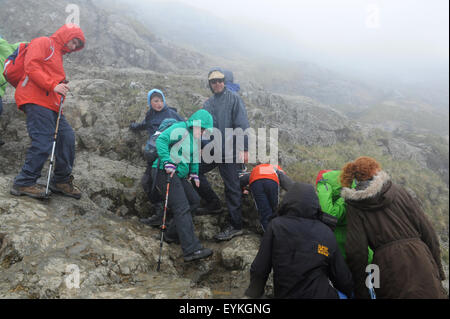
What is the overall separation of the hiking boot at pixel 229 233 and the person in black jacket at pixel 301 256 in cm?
252

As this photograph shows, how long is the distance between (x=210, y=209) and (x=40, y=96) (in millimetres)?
4698

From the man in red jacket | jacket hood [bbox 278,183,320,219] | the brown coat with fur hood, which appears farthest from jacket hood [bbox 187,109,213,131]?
the brown coat with fur hood

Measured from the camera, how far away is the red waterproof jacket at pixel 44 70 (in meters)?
5.18

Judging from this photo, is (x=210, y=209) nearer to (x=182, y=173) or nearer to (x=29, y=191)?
(x=182, y=173)

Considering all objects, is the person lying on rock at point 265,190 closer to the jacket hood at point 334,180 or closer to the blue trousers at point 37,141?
the jacket hood at point 334,180

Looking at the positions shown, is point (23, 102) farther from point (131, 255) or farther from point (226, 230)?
point (226, 230)

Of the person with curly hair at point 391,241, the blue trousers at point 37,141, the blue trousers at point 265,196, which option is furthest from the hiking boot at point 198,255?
the blue trousers at point 37,141

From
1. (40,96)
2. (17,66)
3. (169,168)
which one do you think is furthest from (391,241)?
(17,66)

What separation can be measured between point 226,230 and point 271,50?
106712 millimetres

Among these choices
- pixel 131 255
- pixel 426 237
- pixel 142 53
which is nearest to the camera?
pixel 426 237

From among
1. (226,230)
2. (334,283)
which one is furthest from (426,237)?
(226,230)

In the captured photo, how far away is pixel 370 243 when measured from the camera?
12.3 feet

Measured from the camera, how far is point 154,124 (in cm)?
746

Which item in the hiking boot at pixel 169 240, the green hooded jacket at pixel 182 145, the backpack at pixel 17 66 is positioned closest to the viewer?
the backpack at pixel 17 66
